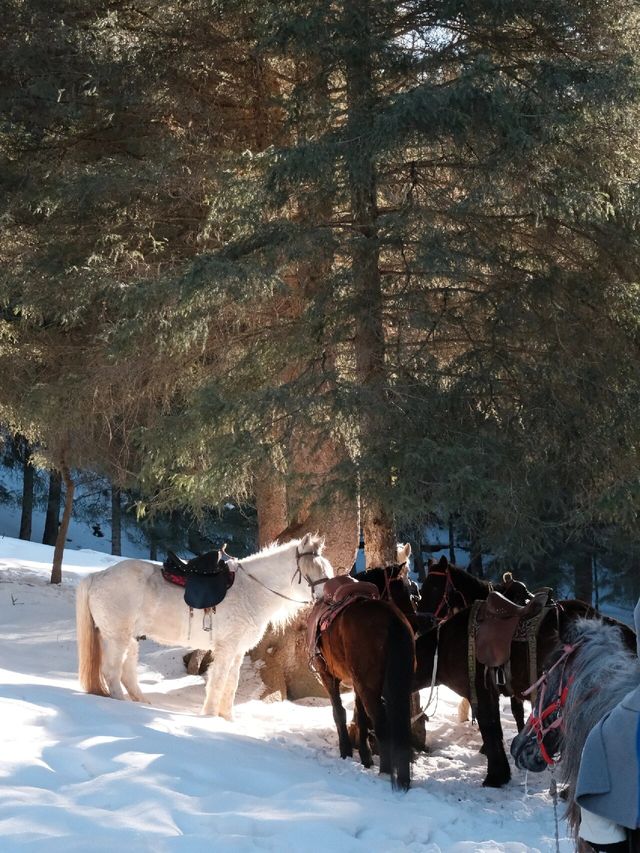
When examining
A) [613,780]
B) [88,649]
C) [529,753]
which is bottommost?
[88,649]

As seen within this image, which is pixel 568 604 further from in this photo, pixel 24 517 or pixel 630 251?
pixel 24 517

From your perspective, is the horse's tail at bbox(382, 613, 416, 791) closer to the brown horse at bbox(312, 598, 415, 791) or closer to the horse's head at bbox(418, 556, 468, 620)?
the brown horse at bbox(312, 598, 415, 791)

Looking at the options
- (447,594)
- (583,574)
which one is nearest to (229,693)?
(447,594)

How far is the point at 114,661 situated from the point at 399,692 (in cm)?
299

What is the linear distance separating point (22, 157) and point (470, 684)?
7.76 meters

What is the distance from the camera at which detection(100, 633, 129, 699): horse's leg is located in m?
8.84

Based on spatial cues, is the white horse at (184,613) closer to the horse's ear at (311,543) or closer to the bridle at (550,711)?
the horse's ear at (311,543)

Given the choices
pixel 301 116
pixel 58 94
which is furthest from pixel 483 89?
pixel 58 94

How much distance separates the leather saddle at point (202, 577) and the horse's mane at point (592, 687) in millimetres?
5366

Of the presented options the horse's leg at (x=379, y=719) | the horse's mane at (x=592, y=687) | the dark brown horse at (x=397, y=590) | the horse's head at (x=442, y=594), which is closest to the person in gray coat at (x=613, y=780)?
the horse's mane at (x=592, y=687)

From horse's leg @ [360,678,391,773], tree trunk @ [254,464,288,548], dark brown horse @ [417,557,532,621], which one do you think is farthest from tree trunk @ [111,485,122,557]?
horse's leg @ [360,678,391,773]

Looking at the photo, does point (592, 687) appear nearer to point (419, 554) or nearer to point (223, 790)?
point (223, 790)

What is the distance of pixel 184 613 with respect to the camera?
29.2 feet

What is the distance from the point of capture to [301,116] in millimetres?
9391
